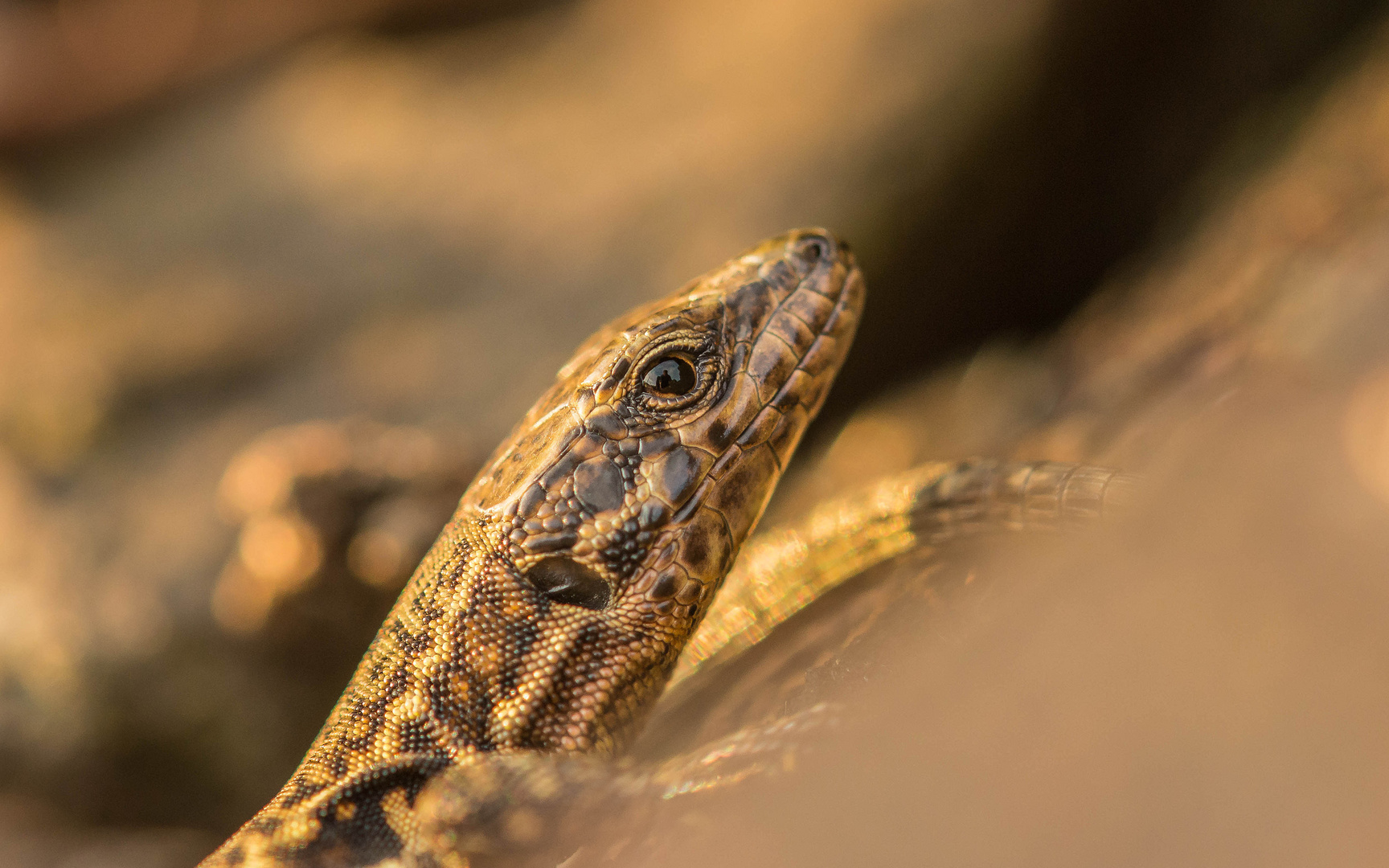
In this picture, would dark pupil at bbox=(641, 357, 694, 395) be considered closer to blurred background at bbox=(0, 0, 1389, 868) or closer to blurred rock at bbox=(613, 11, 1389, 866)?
blurred rock at bbox=(613, 11, 1389, 866)

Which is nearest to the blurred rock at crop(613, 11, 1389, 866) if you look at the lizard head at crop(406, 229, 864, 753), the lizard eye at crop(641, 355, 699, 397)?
the lizard head at crop(406, 229, 864, 753)

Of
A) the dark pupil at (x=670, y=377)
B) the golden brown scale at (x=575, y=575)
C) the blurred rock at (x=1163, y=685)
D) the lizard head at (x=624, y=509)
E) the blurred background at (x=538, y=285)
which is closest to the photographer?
the blurred rock at (x=1163, y=685)

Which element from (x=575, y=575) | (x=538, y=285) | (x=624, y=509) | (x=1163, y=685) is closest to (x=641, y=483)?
(x=624, y=509)

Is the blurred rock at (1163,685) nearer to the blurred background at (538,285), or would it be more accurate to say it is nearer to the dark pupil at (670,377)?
the blurred background at (538,285)

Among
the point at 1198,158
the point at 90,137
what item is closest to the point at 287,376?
the point at 90,137

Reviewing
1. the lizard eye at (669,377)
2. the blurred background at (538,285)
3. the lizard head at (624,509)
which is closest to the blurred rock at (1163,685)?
the lizard head at (624,509)

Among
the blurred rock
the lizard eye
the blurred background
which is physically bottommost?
the blurred rock

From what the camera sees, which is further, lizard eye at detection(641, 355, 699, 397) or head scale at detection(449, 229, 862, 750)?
lizard eye at detection(641, 355, 699, 397)
